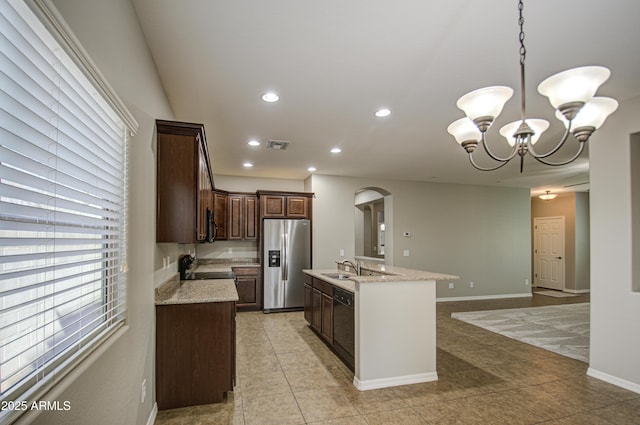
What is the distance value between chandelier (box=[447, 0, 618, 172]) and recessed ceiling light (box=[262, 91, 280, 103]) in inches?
65.6

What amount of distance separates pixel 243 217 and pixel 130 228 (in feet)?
15.8

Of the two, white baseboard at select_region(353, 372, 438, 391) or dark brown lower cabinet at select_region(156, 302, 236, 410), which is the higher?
dark brown lower cabinet at select_region(156, 302, 236, 410)

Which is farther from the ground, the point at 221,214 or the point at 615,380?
the point at 221,214

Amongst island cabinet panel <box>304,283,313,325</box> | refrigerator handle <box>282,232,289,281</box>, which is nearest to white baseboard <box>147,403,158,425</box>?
island cabinet panel <box>304,283,313,325</box>

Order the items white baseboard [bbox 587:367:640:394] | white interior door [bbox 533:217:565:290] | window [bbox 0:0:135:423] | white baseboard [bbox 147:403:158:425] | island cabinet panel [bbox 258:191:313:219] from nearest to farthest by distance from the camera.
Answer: window [bbox 0:0:135:423] → white baseboard [bbox 147:403:158:425] → white baseboard [bbox 587:367:640:394] → island cabinet panel [bbox 258:191:313:219] → white interior door [bbox 533:217:565:290]

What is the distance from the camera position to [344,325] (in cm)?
362

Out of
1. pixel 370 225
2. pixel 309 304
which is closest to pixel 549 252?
pixel 370 225

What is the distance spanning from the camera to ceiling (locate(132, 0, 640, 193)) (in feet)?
6.40

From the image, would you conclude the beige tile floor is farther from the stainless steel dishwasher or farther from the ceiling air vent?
the ceiling air vent

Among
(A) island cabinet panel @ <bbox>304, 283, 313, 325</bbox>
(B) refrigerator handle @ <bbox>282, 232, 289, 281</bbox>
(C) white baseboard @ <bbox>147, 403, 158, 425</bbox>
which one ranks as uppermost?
(B) refrigerator handle @ <bbox>282, 232, 289, 281</bbox>

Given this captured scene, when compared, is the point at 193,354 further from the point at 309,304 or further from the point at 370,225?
the point at 370,225

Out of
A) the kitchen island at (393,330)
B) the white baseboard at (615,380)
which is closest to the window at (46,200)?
the kitchen island at (393,330)

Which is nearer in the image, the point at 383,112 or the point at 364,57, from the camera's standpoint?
the point at 364,57

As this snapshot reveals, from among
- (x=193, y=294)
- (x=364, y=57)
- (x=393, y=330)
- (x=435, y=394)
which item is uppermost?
(x=364, y=57)
